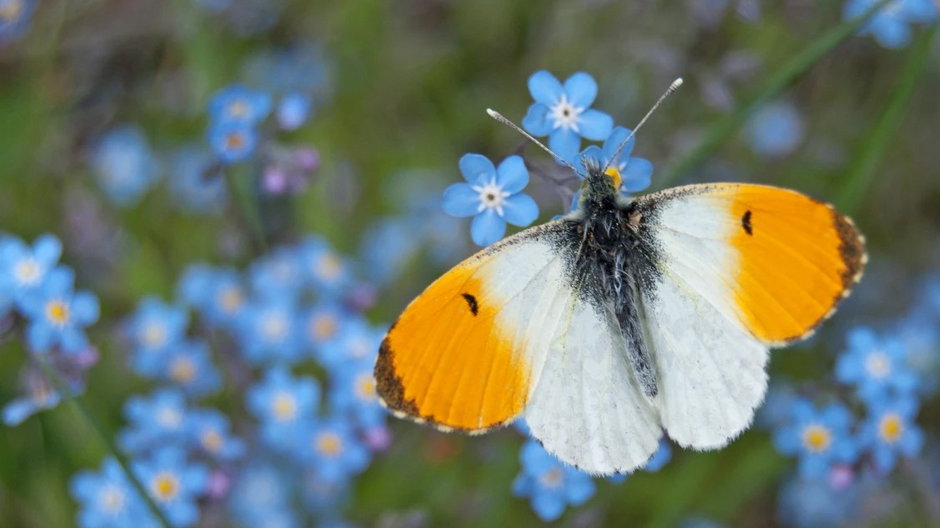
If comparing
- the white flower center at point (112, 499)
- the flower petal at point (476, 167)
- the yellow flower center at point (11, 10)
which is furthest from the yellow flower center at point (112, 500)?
the yellow flower center at point (11, 10)

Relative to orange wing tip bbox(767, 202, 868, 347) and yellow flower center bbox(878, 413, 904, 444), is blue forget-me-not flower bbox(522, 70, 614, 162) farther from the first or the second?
yellow flower center bbox(878, 413, 904, 444)

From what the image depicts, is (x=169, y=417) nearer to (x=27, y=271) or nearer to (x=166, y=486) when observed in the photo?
(x=166, y=486)

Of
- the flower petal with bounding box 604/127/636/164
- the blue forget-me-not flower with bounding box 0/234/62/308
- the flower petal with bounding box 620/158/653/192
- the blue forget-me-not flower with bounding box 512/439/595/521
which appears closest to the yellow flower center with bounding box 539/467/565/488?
the blue forget-me-not flower with bounding box 512/439/595/521

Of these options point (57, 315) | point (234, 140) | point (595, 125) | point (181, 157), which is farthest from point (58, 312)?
point (181, 157)

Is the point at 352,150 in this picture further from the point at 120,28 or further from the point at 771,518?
the point at 771,518

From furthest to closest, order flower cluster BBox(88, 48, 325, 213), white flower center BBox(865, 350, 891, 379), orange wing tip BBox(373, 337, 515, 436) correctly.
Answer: flower cluster BBox(88, 48, 325, 213) < white flower center BBox(865, 350, 891, 379) < orange wing tip BBox(373, 337, 515, 436)
